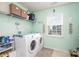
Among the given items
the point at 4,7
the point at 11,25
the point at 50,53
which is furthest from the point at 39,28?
the point at 4,7

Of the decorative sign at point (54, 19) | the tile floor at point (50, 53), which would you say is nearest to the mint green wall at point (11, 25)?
the decorative sign at point (54, 19)

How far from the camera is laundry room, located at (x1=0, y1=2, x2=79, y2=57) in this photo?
5.12 ft

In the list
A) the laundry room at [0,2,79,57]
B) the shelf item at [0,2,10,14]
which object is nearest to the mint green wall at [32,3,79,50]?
the laundry room at [0,2,79,57]

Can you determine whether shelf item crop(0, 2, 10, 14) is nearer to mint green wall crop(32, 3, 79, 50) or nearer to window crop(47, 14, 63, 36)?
mint green wall crop(32, 3, 79, 50)

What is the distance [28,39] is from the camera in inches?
70.1

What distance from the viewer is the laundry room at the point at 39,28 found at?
156cm

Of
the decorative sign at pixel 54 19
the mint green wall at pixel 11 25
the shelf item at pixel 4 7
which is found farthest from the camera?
the decorative sign at pixel 54 19

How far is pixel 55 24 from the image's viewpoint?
78.1 inches

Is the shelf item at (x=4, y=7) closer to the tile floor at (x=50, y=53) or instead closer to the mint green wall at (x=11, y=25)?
the mint green wall at (x=11, y=25)

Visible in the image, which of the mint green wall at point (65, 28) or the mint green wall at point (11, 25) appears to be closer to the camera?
the mint green wall at point (11, 25)

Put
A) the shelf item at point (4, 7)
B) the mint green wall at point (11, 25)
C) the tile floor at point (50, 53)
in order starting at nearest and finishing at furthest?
the shelf item at point (4, 7)
the mint green wall at point (11, 25)
the tile floor at point (50, 53)

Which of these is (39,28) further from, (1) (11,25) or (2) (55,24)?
(1) (11,25)

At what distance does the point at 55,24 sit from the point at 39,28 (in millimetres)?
412

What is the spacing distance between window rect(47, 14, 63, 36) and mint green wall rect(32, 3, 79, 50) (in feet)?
0.35
